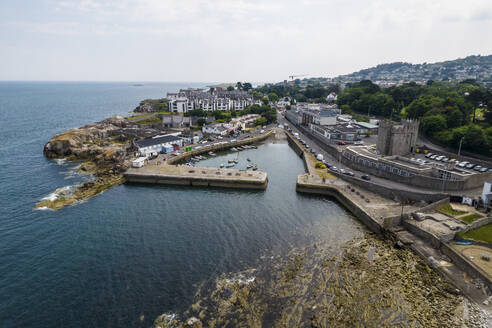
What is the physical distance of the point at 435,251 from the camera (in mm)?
29562

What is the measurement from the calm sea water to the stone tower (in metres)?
18.0

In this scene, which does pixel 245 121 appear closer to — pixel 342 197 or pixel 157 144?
pixel 157 144

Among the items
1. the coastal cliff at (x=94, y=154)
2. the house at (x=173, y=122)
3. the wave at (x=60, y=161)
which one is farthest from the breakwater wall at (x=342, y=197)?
the house at (x=173, y=122)

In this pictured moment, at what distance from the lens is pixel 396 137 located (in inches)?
1966

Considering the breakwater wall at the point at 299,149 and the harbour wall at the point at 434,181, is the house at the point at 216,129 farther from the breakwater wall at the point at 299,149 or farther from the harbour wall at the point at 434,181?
the harbour wall at the point at 434,181

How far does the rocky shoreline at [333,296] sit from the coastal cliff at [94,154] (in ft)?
102

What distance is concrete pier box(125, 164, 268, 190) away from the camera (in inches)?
1897

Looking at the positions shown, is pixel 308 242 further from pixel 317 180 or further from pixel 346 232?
pixel 317 180

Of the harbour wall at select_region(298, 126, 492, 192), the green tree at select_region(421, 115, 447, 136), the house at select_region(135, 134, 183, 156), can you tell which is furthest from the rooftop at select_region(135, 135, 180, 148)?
the green tree at select_region(421, 115, 447, 136)

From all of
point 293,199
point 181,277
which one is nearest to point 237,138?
point 293,199

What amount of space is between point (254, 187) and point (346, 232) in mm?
18186

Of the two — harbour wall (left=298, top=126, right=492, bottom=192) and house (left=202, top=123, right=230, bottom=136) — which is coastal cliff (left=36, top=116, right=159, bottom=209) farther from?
harbour wall (left=298, top=126, right=492, bottom=192)

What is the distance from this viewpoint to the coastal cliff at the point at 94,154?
4381 cm

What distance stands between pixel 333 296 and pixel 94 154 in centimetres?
5883
